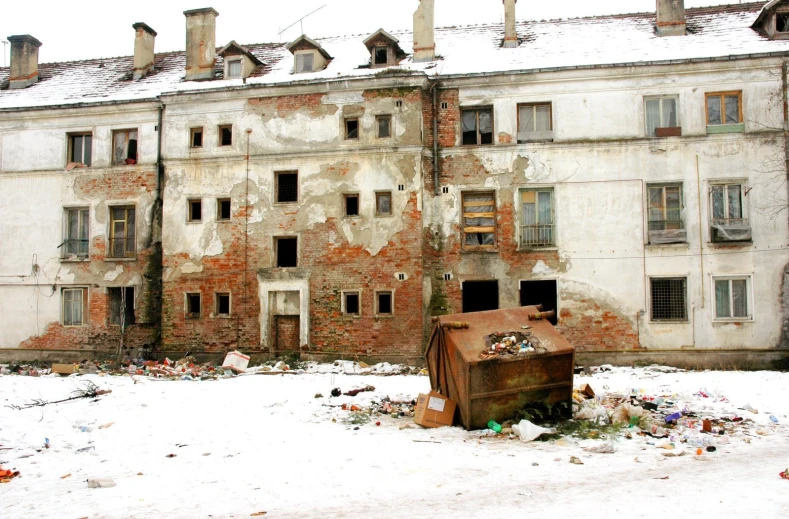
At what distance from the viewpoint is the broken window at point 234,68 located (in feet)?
73.0

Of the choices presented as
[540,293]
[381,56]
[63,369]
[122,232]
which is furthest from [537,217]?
[63,369]

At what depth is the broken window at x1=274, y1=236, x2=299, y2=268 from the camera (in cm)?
2075

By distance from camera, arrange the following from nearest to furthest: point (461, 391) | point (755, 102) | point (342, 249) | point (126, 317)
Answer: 1. point (461, 391)
2. point (755, 102)
3. point (342, 249)
4. point (126, 317)

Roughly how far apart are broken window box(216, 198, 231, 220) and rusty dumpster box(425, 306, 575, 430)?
40.1 ft

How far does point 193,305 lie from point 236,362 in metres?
3.29

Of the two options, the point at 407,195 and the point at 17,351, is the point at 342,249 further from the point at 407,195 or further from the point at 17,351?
the point at 17,351

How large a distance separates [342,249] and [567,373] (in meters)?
10.9

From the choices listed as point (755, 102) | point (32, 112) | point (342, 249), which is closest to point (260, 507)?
point (342, 249)

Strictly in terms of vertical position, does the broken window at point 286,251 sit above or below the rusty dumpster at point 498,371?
above

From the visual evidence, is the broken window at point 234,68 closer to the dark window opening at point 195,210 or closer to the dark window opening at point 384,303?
the dark window opening at point 195,210

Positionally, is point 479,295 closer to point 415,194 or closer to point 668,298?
point 415,194

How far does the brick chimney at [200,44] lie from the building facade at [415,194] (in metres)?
0.07

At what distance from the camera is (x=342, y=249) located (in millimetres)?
20031

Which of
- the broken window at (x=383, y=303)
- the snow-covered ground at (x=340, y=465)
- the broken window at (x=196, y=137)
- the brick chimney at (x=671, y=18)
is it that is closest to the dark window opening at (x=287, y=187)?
the broken window at (x=196, y=137)
